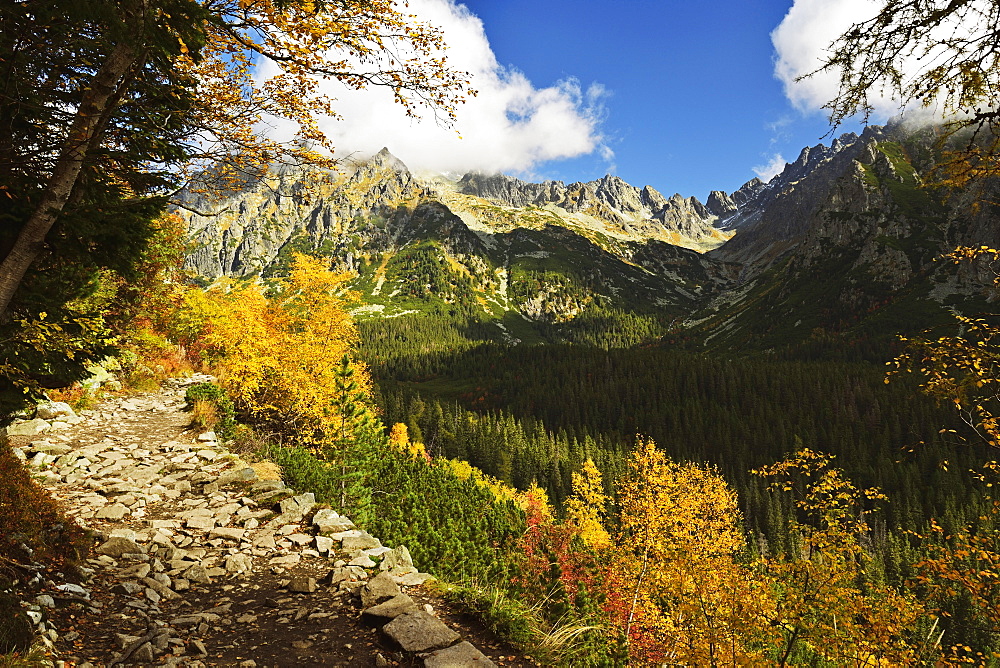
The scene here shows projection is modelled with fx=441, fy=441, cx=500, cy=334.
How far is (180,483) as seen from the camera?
11.3 m

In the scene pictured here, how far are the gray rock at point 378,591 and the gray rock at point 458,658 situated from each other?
154 centimetres

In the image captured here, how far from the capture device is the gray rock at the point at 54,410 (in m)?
14.4

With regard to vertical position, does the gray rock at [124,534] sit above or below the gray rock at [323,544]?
above

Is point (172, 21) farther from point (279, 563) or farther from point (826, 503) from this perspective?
point (826, 503)

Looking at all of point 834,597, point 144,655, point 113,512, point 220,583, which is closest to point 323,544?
point 220,583

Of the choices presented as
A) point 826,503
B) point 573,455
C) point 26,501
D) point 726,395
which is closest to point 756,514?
point 573,455

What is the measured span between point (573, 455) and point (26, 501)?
127869 millimetres

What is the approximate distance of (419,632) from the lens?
5.78 m

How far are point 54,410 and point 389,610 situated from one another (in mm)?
16223

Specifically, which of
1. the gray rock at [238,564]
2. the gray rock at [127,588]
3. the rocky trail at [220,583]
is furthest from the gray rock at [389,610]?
the gray rock at [127,588]

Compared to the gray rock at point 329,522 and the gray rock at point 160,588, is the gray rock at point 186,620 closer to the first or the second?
the gray rock at point 160,588

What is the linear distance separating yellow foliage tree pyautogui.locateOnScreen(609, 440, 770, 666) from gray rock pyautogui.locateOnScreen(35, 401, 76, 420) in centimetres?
2335

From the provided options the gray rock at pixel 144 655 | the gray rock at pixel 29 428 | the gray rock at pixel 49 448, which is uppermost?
the gray rock at pixel 29 428

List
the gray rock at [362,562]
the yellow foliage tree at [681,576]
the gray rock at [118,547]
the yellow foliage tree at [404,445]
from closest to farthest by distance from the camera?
the gray rock at [118,547]
the gray rock at [362,562]
the yellow foliage tree at [681,576]
the yellow foliage tree at [404,445]
